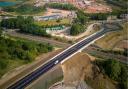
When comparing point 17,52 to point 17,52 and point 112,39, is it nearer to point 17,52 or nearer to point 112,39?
point 17,52

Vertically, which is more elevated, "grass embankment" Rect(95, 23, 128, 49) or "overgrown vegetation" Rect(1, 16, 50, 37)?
"overgrown vegetation" Rect(1, 16, 50, 37)

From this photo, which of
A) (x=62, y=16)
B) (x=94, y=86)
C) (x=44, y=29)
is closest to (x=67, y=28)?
(x=44, y=29)

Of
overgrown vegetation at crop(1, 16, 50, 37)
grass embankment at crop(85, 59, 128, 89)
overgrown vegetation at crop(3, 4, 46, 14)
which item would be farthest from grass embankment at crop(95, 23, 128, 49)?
overgrown vegetation at crop(3, 4, 46, 14)

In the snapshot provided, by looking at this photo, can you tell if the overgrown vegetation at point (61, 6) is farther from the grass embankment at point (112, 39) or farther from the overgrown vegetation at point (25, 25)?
the grass embankment at point (112, 39)

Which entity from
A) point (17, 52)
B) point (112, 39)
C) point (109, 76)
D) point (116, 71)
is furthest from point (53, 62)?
point (112, 39)

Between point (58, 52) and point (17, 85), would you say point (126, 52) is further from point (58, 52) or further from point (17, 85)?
point (17, 85)

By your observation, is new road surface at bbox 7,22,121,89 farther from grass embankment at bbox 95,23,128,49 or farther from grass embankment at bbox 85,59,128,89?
grass embankment at bbox 85,59,128,89

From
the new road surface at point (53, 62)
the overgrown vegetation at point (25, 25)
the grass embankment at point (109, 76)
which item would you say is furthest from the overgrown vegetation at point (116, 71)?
the overgrown vegetation at point (25, 25)
